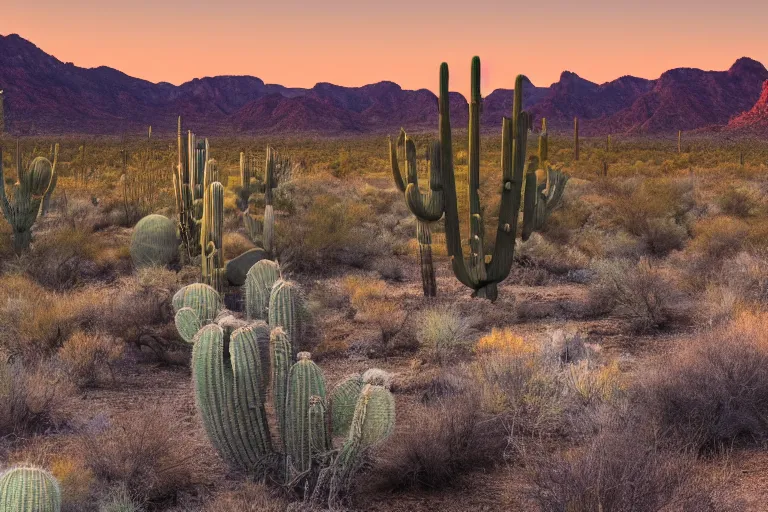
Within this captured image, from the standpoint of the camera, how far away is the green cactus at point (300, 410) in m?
5.45

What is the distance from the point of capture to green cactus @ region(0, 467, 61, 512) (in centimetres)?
440

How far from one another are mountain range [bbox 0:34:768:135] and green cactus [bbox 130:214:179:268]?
10491 cm

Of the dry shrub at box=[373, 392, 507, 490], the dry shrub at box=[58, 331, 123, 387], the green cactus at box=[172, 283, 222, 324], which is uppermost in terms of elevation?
the green cactus at box=[172, 283, 222, 324]

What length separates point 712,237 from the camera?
1535 cm

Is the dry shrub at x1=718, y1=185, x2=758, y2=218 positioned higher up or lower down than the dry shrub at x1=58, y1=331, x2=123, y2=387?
higher up

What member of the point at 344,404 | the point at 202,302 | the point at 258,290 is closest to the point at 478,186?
the point at 258,290

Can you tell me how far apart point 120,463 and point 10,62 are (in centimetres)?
16251

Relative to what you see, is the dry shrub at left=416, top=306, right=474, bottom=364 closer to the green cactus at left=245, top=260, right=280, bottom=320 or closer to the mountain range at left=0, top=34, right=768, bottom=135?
the green cactus at left=245, top=260, right=280, bottom=320

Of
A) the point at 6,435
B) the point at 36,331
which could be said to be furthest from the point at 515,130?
the point at 6,435

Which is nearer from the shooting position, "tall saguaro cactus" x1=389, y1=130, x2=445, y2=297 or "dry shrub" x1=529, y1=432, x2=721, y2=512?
"dry shrub" x1=529, y1=432, x2=721, y2=512

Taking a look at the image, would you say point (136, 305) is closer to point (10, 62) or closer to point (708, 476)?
A: point (708, 476)

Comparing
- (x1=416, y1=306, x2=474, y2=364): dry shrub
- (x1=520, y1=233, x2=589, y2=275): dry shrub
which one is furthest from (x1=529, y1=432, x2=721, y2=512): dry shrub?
(x1=520, y1=233, x2=589, y2=275): dry shrub

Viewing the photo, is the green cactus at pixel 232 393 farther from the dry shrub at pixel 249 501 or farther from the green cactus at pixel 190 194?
the green cactus at pixel 190 194

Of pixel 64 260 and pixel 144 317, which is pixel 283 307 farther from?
pixel 64 260
